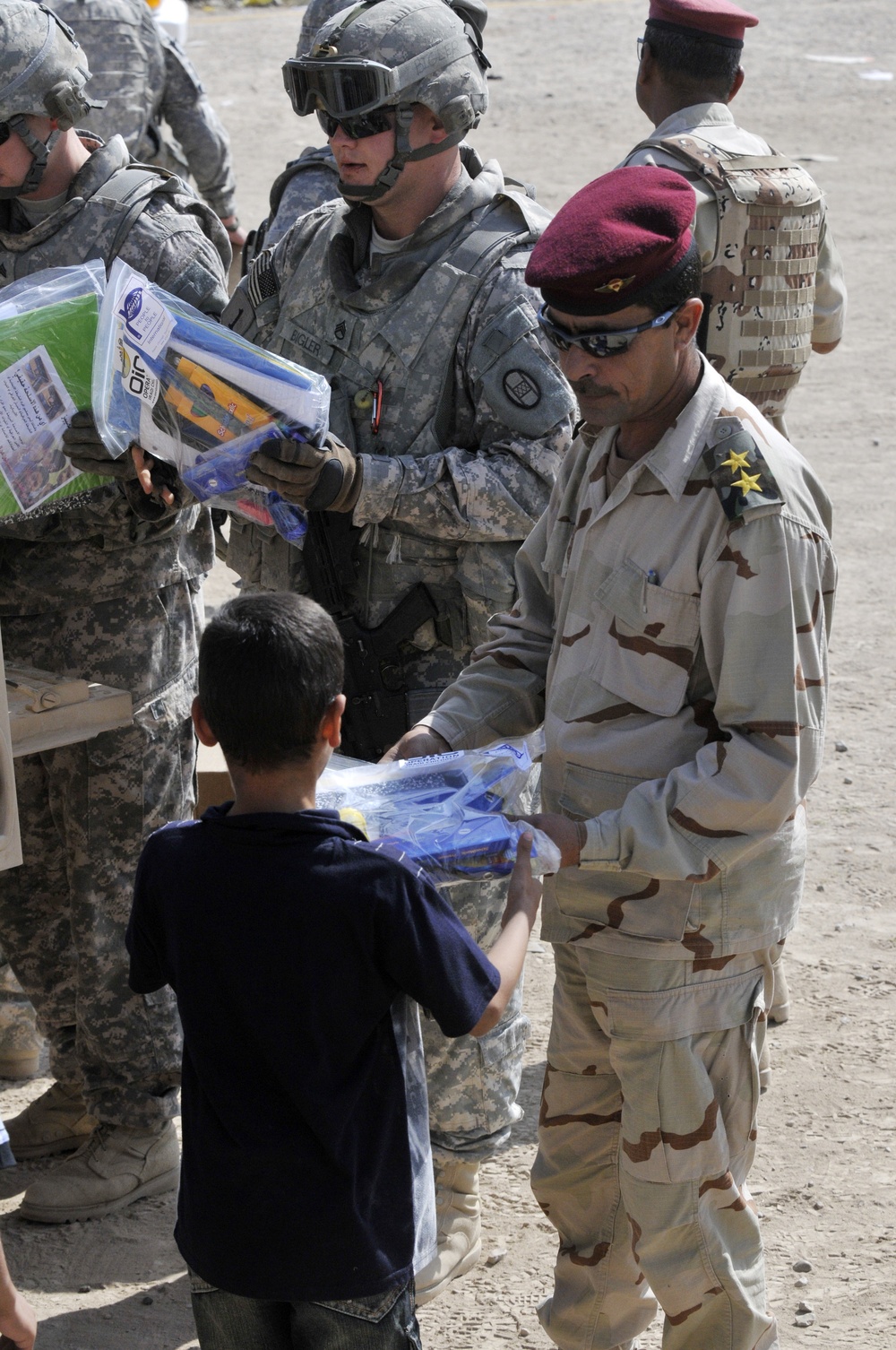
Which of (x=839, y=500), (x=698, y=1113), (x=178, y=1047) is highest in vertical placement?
(x=698, y=1113)

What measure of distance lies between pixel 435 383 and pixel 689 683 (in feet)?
3.59

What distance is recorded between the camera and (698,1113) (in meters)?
2.52

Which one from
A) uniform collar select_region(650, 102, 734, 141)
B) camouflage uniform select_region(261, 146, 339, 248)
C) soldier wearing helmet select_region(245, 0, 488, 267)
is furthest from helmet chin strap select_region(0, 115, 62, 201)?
uniform collar select_region(650, 102, 734, 141)

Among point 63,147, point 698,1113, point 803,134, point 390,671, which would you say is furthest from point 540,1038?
point 803,134

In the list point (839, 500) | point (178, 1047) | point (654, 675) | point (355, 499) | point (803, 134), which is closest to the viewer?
point (654, 675)

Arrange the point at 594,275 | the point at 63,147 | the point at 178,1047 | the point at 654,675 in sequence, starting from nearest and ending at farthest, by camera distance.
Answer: the point at 594,275, the point at 654,675, the point at 63,147, the point at 178,1047

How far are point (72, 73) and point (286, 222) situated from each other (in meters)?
1.04

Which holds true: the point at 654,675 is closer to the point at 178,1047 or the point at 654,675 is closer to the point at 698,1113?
the point at 698,1113

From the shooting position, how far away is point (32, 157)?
329cm

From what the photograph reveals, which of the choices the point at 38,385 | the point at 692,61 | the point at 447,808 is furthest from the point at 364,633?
the point at 692,61

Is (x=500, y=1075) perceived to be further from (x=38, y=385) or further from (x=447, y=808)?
(x=38, y=385)

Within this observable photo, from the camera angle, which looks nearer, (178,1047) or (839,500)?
(178,1047)

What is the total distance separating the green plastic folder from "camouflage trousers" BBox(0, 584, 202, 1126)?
19.5 inches

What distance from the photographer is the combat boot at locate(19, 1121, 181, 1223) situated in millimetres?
3570
